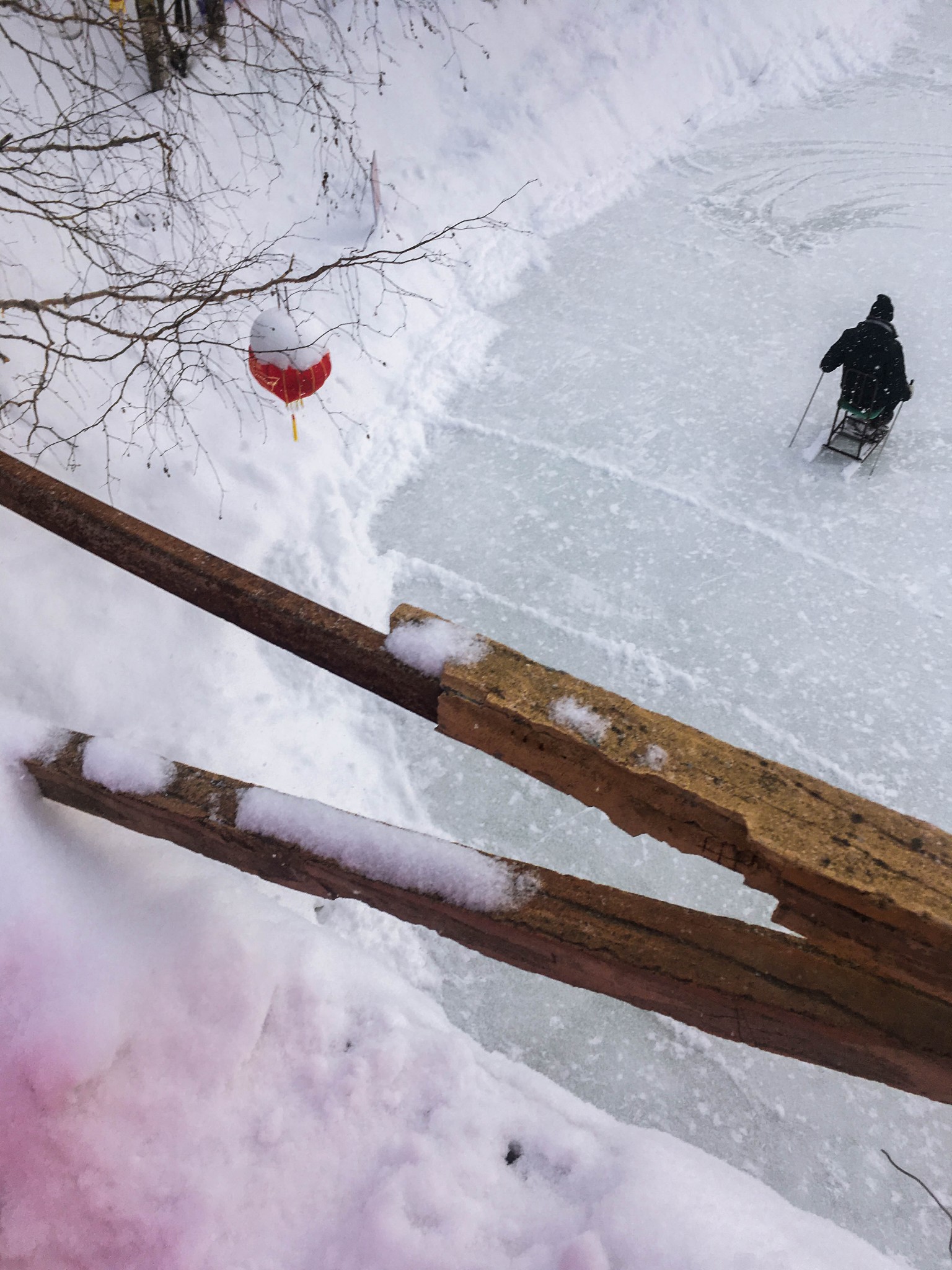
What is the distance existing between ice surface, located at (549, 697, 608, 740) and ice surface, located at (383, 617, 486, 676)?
146 millimetres

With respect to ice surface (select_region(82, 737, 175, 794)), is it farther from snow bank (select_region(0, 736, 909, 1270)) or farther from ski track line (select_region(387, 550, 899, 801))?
ski track line (select_region(387, 550, 899, 801))

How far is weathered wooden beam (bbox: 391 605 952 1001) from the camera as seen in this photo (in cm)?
89

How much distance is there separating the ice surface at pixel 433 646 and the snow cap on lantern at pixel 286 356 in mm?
2685

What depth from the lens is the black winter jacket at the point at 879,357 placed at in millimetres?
4957

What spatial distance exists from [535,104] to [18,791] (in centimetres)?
872

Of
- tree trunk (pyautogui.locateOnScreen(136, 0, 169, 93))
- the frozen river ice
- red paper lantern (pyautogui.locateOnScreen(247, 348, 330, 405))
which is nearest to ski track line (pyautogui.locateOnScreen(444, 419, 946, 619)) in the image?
the frozen river ice

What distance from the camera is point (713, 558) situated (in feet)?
15.8

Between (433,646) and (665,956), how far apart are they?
1.77ft

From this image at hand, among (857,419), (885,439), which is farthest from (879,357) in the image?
(885,439)

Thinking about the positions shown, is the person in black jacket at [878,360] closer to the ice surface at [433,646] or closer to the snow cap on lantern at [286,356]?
the snow cap on lantern at [286,356]

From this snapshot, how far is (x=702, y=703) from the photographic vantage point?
163 inches

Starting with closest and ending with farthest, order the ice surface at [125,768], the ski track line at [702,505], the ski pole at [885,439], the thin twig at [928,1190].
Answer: the ice surface at [125,768] → the thin twig at [928,1190] → the ski track line at [702,505] → the ski pole at [885,439]

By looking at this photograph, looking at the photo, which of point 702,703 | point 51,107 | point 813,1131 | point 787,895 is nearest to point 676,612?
point 702,703

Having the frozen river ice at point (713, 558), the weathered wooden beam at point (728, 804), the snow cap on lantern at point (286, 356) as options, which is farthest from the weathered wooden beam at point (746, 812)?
the snow cap on lantern at point (286, 356)
